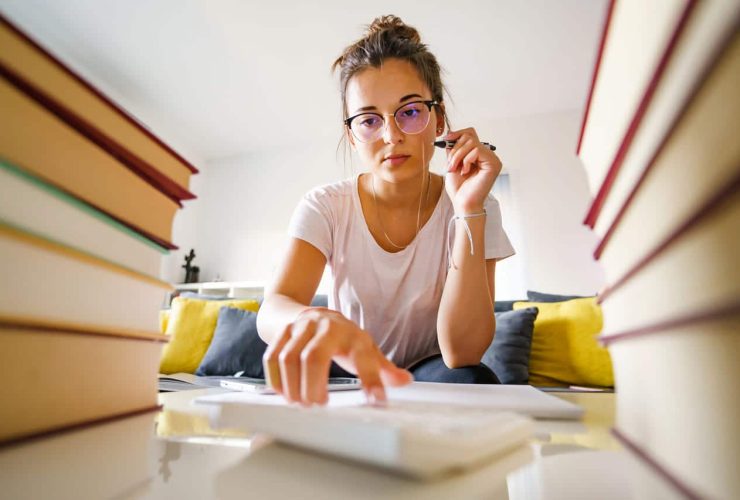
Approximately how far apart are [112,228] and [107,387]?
0.13 m

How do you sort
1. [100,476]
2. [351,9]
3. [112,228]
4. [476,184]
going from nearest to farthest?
[100,476] → [112,228] → [476,184] → [351,9]

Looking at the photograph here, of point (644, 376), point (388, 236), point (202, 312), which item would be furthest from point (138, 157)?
point (202, 312)

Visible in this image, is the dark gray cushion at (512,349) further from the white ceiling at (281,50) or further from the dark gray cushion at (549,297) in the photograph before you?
the white ceiling at (281,50)

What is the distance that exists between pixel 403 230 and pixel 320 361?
82 centimetres

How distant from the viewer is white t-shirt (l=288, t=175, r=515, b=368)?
0.99m

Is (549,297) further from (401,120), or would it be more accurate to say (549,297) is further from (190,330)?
(190,330)

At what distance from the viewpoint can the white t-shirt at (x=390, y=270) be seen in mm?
986

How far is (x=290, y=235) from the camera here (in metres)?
0.97

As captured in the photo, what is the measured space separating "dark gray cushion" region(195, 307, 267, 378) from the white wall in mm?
1003

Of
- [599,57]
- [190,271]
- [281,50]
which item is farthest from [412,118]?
[190,271]

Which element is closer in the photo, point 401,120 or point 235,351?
point 401,120

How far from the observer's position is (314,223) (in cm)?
97

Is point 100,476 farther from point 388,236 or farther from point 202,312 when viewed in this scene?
point 202,312

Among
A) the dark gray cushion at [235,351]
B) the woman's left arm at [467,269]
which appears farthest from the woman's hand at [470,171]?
the dark gray cushion at [235,351]
